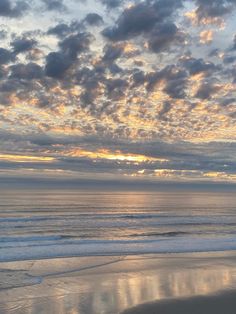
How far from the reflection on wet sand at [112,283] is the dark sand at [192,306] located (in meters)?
0.52

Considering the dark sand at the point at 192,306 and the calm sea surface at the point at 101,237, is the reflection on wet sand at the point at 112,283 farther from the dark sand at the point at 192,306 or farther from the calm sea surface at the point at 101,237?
the calm sea surface at the point at 101,237

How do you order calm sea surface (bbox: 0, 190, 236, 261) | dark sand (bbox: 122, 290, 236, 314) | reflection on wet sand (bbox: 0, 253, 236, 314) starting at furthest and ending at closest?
calm sea surface (bbox: 0, 190, 236, 261) < reflection on wet sand (bbox: 0, 253, 236, 314) < dark sand (bbox: 122, 290, 236, 314)

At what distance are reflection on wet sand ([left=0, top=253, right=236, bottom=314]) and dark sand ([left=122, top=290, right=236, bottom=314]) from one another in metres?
0.52

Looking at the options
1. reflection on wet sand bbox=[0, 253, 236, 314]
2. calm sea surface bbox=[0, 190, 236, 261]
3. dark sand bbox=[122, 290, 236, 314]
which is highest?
calm sea surface bbox=[0, 190, 236, 261]

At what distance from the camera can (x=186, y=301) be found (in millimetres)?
15164

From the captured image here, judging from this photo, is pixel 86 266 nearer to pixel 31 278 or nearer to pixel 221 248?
pixel 31 278

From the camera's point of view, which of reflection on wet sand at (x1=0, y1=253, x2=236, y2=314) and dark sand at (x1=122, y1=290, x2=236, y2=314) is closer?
dark sand at (x1=122, y1=290, x2=236, y2=314)

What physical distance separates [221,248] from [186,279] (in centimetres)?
1106

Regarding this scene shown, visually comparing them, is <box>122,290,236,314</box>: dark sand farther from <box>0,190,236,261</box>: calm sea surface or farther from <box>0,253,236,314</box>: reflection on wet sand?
<box>0,190,236,261</box>: calm sea surface

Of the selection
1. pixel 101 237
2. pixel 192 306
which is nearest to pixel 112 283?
pixel 192 306

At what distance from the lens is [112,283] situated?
1808cm

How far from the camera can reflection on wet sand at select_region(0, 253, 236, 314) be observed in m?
14.6

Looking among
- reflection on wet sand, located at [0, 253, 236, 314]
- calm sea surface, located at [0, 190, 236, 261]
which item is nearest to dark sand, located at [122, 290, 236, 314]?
reflection on wet sand, located at [0, 253, 236, 314]

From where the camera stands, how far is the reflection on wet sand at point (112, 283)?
14.6m
